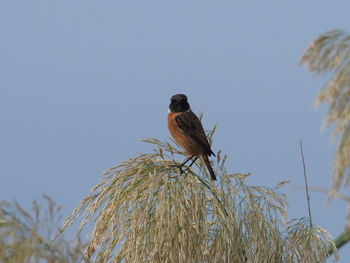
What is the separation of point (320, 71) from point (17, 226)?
206 centimetres

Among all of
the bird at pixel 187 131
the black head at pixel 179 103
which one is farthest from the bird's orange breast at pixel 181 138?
the black head at pixel 179 103

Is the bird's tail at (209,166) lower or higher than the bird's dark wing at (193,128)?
lower

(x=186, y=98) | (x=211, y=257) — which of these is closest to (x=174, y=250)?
(x=211, y=257)

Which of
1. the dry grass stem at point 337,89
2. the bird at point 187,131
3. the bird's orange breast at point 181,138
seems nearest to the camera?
the dry grass stem at point 337,89

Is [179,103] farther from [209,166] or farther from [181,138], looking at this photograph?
[209,166]

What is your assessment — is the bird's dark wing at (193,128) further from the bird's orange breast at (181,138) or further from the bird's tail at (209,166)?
the bird's tail at (209,166)

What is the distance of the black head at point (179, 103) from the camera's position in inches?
327

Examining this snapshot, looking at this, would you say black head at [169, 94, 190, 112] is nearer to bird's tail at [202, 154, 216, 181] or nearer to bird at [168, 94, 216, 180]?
bird at [168, 94, 216, 180]

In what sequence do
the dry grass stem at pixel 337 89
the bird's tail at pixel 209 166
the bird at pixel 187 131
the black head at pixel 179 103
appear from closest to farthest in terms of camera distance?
the dry grass stem at pixel 337 89, the bird's tail at pixel 209 166, the bird at pixel 187 131, the black head at pixel 179 103

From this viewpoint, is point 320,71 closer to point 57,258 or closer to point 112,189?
point 57,258

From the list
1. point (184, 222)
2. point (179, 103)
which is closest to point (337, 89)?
point (184, 222)

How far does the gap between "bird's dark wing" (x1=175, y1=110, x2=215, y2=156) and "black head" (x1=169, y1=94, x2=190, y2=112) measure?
139 millimetres

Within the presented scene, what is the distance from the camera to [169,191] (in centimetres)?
569

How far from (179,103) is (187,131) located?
2.65 ft
